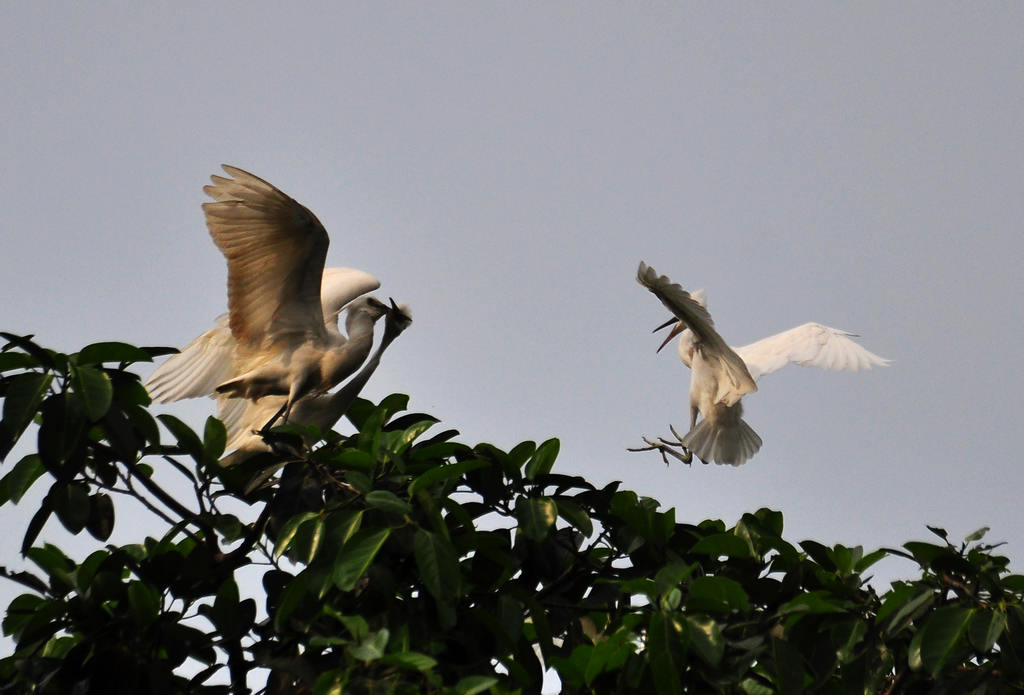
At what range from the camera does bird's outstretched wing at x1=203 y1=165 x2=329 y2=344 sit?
520cm

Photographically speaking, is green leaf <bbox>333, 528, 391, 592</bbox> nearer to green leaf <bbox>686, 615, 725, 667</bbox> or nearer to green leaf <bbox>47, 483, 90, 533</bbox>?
green leaf <bbox>686, 615, 725, 667</bbox>

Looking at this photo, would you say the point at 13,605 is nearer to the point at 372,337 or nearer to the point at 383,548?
the point at 383,548

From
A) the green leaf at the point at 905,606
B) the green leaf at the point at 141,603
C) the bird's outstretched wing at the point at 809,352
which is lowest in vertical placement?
the green leaf at the point at 905,606

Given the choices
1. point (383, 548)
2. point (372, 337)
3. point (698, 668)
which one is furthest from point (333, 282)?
point (698, 668)

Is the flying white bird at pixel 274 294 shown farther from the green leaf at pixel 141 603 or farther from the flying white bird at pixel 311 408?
the green leaf at pixel 141 603

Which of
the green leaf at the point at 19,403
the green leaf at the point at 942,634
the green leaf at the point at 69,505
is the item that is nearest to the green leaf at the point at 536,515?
the green leaf at the point at 942,634

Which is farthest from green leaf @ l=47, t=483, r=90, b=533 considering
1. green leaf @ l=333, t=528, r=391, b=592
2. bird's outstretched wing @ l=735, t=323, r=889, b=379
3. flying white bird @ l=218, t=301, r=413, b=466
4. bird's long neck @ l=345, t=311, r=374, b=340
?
bird's outstretched wing @ l=735, t=323, r=889, b=379

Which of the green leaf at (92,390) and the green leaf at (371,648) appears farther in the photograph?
the green leaf at (92,390)

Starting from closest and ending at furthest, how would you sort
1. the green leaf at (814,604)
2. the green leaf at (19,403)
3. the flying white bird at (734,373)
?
the green leaf at (19,403), the green leaf at (814,604), the flying white bird at (734,373)

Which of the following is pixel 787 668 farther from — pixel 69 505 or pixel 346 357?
pixel 346 357

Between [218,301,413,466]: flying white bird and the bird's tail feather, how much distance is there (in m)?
3.01

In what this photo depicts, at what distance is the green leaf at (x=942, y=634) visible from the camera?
3354mm

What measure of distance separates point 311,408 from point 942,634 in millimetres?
3279

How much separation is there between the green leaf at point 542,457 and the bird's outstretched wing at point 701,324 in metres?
2.54
